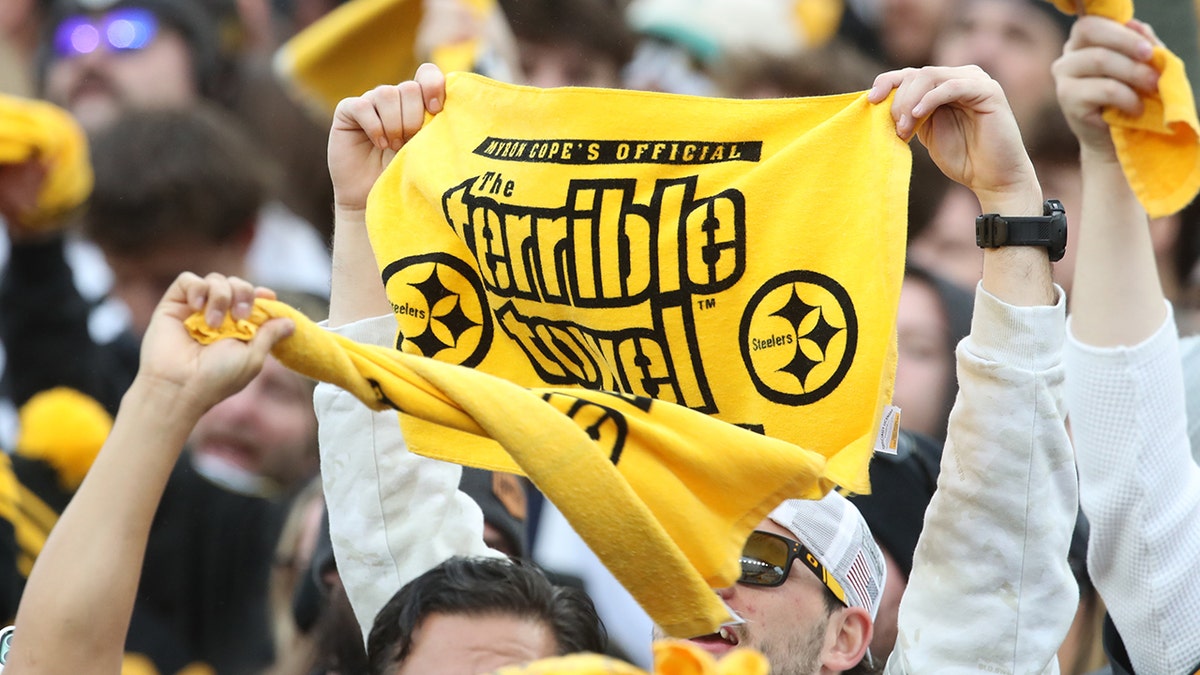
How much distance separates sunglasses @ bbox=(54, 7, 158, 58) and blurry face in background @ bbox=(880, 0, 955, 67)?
2371mm

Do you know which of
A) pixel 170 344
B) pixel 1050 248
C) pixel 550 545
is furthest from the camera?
pixel 550 545

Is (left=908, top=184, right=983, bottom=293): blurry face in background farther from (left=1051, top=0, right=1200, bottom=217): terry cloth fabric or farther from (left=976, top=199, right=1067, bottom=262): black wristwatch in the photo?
(left=976, top=199, right=1067, bottom=262): black wristwatch

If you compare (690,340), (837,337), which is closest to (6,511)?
(690,340)

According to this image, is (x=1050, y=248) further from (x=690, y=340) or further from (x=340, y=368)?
(x=340, y=368)

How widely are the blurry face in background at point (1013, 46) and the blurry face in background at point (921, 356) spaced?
94 centimetres

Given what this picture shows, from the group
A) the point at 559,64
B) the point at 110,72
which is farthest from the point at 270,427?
the point at 110,72

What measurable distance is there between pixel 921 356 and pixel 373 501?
1405 mm

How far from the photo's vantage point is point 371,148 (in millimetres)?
2807

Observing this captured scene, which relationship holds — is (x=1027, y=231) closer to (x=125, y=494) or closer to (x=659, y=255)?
(x=659, y=255)

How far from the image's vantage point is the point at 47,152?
13.1 ft

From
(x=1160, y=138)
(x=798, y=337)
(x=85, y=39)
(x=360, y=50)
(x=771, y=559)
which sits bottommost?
(x=771, y=559)

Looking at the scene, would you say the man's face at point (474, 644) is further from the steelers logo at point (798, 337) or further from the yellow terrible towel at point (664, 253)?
the steelers logo at point (798, 337)

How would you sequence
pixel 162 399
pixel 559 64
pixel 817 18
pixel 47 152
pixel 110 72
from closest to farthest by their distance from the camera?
1. pixel 162 399
2. pixel 47 152
3. pixel 559 64
4. pixel 110 72
5. pixel 817 18

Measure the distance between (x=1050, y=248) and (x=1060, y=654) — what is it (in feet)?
4.34
